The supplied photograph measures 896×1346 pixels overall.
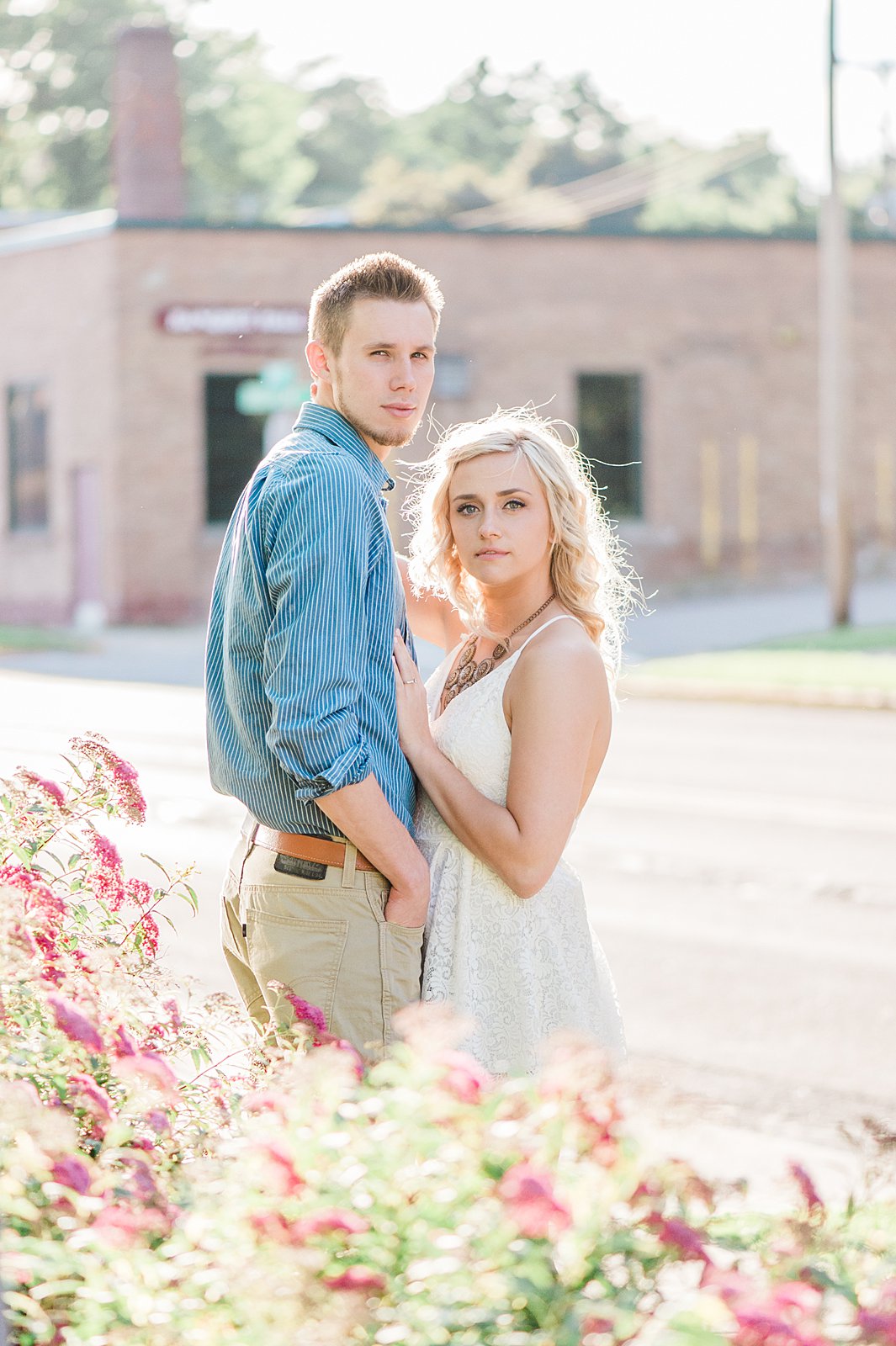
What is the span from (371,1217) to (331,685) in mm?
1183

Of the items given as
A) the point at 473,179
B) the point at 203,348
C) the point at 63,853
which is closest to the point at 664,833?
the point at 63,853

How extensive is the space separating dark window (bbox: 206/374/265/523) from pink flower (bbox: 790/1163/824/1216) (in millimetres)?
27230

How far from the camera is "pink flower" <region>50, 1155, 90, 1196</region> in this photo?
77.5 inches

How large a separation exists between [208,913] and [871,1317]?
6.98 meters

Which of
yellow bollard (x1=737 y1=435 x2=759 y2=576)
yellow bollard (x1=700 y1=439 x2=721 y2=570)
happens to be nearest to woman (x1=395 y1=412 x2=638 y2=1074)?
yellow bollard (x1=700 y1=439 x2=721 y2=570)

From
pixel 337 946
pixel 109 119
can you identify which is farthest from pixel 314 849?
pixel 109 119

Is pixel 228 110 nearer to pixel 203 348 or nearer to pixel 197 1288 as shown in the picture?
pixel 203 348

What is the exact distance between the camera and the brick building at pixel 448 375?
2861 cm

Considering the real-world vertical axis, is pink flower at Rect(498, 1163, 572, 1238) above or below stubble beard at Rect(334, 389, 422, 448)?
below

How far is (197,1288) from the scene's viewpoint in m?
1.83

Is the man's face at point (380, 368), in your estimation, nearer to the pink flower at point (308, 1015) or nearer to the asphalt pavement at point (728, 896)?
the asphalt pavement at point (728, 896)

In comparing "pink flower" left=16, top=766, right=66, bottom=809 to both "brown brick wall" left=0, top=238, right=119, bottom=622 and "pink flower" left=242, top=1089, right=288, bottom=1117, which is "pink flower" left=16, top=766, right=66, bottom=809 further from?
"brown brick wall" left=0, top=238, right=119, bottom=622

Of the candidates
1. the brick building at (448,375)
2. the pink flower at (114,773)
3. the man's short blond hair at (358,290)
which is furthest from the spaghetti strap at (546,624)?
the brick building at (448,375)

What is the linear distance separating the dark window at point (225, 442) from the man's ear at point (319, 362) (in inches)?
1020
